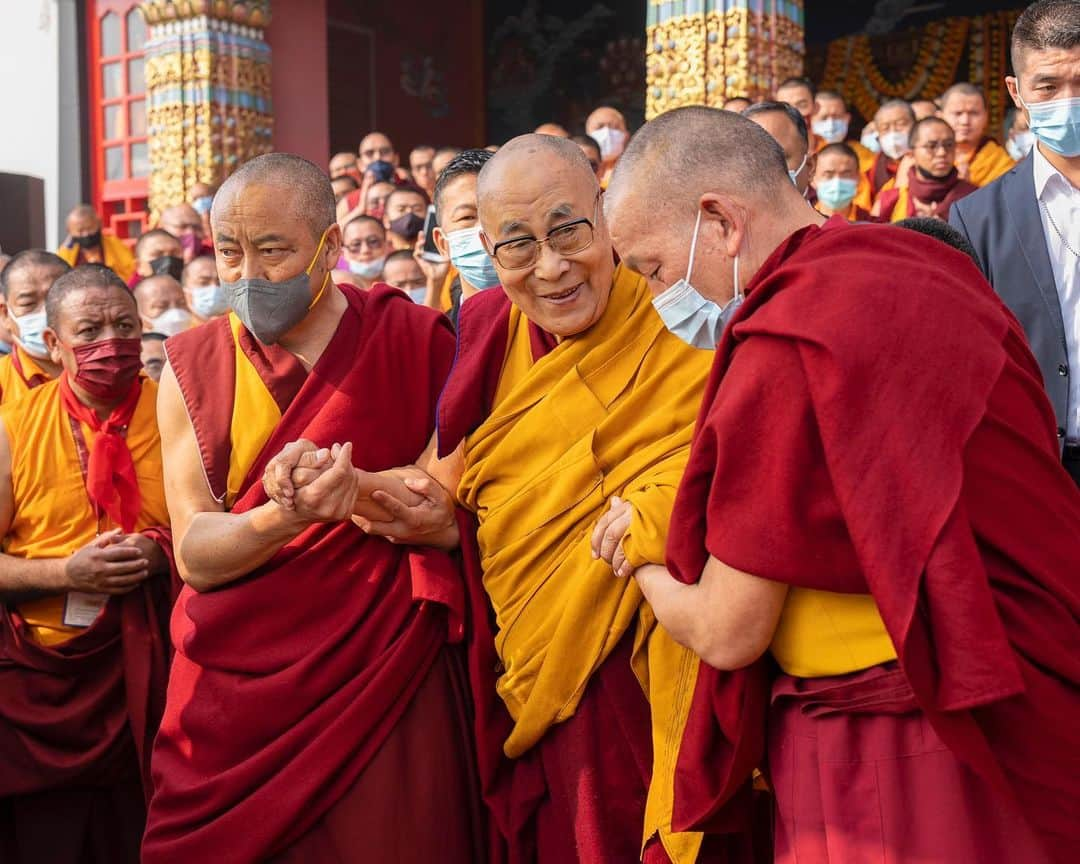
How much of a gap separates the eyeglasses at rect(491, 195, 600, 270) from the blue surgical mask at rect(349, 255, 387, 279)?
4.42 meters

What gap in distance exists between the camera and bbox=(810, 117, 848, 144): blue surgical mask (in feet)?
27.7

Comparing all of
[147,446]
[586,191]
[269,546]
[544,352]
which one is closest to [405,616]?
[269,546]

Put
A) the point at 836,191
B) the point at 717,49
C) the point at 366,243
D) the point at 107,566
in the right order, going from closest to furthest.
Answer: the point at 107,566 → the point at 836,191 → the point at 366,243 → the point at 717,49

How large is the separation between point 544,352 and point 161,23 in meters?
11.1

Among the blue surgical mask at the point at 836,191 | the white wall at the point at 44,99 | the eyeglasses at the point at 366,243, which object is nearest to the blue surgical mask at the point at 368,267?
the eyeglasses at the point at 366,243

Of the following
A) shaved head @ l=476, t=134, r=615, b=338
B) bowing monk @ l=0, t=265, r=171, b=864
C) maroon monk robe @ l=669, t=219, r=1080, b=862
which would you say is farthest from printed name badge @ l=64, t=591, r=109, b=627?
maroon monk robe @ l=669, t=219, r=1080, b=862

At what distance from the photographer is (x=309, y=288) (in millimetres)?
2830

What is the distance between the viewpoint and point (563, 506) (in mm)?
2555

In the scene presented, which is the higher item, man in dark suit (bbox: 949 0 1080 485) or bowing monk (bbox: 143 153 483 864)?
man in dark suit (bbox: 949 0 1080 485)

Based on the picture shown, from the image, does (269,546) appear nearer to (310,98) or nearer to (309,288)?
(309,288)

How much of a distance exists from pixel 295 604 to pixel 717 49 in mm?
7463

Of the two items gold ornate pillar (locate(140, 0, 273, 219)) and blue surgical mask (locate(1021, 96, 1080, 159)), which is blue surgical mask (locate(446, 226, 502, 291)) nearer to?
blue surgical mask (locate(1021, 96, 1080, 159))

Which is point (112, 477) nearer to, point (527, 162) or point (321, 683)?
point (321, 683)

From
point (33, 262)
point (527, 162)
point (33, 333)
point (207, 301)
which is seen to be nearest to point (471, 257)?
point (527, 162)
